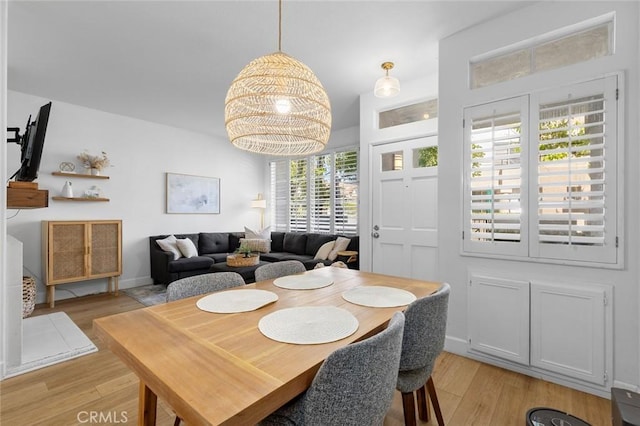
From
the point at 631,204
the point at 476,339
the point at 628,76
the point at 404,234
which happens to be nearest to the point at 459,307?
the point at 476,339

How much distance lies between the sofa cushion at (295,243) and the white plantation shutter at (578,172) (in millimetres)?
3727

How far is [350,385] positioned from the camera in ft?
2.70

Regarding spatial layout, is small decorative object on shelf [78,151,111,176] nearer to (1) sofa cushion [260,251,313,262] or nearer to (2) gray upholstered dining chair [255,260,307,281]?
(1) sofa cushion [260,251,313,262]

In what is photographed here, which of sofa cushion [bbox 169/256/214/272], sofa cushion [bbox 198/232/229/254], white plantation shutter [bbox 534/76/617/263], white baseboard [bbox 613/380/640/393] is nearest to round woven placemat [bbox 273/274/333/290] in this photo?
white plantation shutter [bbox 534/76/617/263]

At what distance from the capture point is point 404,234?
3.35 meters

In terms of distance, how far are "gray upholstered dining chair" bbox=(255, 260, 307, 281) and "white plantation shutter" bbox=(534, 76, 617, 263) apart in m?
1.77

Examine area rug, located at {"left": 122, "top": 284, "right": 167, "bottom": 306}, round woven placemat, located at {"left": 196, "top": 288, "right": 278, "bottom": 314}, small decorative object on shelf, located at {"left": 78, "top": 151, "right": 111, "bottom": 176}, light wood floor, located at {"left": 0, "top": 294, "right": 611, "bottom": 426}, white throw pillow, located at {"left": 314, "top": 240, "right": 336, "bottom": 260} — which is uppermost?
small decorative object on shelf, located at {"left": 78, "top": 151, "right": 111, "bottom": 176}

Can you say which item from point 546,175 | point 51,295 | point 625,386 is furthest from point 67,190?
point 625,386

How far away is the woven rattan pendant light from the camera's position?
4.91 ft

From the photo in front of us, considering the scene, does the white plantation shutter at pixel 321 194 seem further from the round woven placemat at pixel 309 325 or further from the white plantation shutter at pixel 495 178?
the round woven placemat at pixel 309 325

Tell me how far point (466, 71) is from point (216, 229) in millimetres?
4880

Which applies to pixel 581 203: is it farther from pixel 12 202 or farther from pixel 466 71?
pixel 12 202

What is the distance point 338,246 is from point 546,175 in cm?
288

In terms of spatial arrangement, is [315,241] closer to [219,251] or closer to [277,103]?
[219,251]
